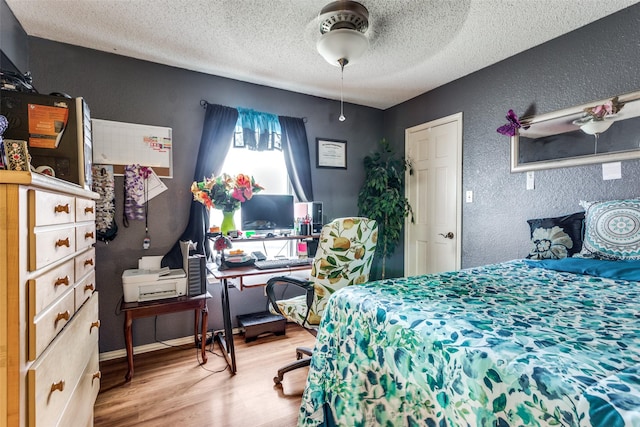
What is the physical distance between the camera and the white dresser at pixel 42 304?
75 cm

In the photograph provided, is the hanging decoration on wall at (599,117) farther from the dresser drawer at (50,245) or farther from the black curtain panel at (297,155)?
the dresser drawer at (50,245)

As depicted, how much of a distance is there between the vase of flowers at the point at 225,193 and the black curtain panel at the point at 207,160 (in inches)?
10.7

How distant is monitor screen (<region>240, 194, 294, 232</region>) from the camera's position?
258cm

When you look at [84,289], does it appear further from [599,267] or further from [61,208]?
[599,267]

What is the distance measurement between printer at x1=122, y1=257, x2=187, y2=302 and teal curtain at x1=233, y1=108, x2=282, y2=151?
4.24ft

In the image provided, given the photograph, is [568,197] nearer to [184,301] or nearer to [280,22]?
[280,22]

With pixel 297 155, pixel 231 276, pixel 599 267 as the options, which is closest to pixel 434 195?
pixel 297 155

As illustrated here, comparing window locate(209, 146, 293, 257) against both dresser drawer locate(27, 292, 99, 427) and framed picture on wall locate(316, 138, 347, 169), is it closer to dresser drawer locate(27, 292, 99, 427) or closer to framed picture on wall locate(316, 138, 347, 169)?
framed picture on wall locate(316, 138, 347, 169)

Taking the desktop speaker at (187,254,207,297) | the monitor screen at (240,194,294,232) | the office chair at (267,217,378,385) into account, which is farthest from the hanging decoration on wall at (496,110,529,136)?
the desktop speaker at (187,254,207,297)

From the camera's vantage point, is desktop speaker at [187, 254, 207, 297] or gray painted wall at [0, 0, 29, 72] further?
desktop speaker at [187, 254, 207, 297]

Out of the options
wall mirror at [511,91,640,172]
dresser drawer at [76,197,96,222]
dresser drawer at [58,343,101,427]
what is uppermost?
wall mirror at [511,91,640,172]

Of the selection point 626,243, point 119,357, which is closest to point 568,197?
point 626,243

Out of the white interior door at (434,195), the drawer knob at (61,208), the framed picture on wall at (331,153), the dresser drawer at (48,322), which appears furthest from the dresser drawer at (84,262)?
the white interior door at (434,195)

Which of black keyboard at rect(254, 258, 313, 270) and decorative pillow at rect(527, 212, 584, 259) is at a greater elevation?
decorative pillow at rect(527, 212, 584, 259)
